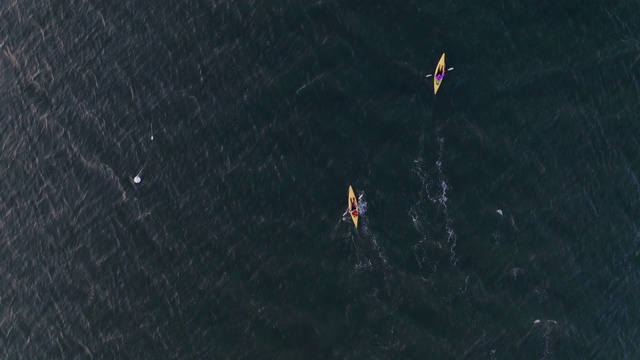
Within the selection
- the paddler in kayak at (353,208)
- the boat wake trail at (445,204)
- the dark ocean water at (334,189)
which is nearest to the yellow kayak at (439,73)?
the dark ocean water at (334,189)

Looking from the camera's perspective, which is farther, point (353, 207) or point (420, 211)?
point (420, 211)

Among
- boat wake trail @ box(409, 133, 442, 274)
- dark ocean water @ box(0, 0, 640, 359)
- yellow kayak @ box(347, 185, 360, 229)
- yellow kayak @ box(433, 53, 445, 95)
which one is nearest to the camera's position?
dark ocean water @ box(0, 0, 640, 359)

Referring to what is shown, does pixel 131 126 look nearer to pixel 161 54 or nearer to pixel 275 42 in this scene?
pixel 161 54

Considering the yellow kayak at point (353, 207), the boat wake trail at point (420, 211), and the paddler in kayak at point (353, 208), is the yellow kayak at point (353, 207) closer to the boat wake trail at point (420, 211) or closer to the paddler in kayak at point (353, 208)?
the paddler in kayak at point (353, 208)

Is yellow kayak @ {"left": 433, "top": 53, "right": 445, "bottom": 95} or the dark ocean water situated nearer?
the dark ocean water

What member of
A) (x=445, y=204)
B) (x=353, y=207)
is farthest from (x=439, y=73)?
(x=353, y=207)

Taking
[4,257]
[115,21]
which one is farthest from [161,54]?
[4,257]

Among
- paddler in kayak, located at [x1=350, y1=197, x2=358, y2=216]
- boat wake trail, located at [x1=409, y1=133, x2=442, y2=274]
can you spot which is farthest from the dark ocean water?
paddler in kayak, located at [x1=350, y1=197, x2=358, y2=216]

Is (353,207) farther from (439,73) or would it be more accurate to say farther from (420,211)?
(439,73)

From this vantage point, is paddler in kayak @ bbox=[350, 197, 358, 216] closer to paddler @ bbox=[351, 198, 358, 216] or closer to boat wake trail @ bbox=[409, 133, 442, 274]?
paddler @ bbox=[351, 198, 358, 216]
